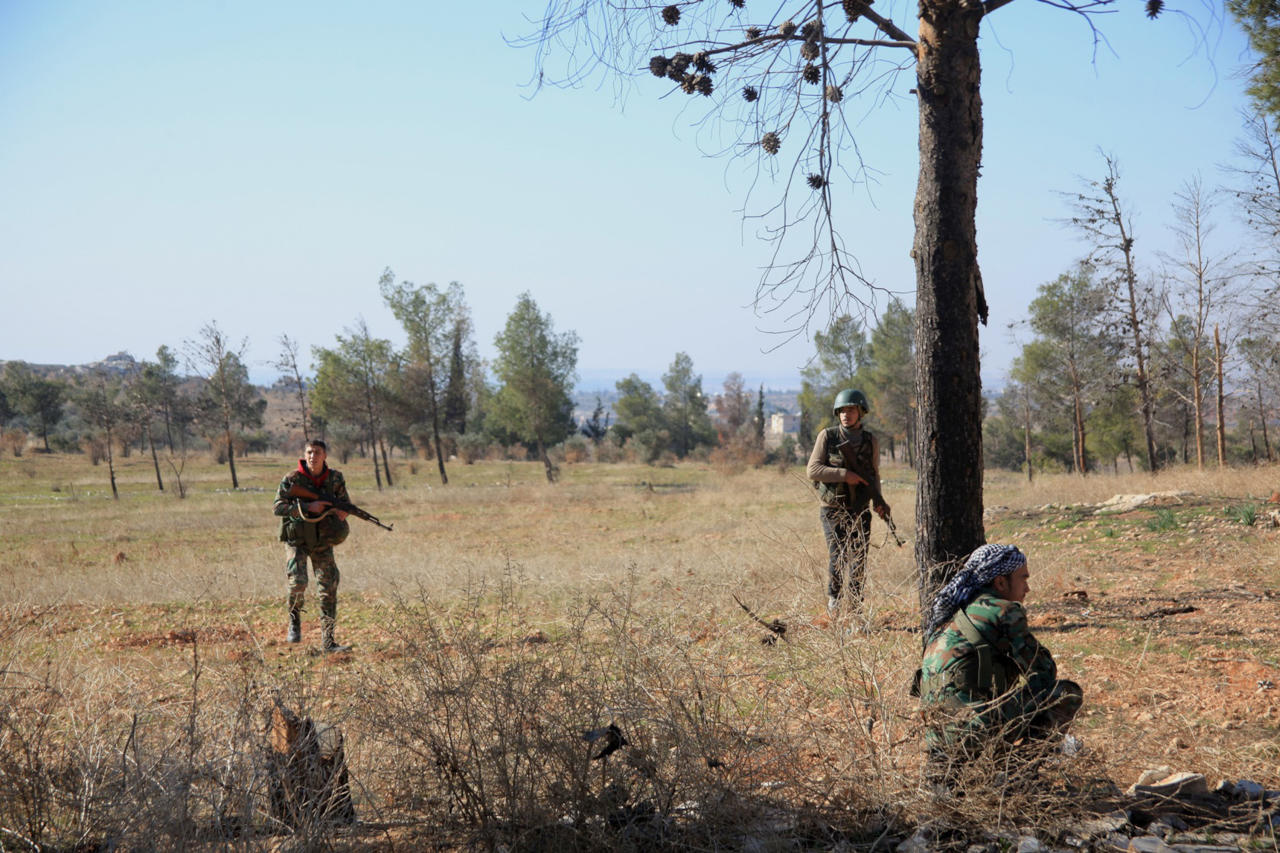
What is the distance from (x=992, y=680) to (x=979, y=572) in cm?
43

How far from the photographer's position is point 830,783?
3334 millimetres

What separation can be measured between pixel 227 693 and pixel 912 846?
301 centimetres

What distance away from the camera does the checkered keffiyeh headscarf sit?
10.9ft

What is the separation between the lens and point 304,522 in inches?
291

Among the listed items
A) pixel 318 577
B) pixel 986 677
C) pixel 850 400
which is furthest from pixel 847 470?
pixel 318 577

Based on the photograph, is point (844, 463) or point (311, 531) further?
point (311, 531)

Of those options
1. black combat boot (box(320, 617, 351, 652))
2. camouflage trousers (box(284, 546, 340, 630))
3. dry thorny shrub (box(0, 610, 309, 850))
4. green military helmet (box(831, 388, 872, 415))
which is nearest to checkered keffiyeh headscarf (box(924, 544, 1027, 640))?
dry thorny shrub (box(0, 610, 309, 850))

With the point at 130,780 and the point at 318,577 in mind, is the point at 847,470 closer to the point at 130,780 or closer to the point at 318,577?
the point at 318,577

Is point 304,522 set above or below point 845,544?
above

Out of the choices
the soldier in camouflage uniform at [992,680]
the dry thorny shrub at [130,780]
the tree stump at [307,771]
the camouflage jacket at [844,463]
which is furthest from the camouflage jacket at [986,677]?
the camouflage jacket at [844,463]

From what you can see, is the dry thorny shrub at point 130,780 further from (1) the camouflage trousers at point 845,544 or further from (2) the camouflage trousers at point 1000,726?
(1) the camouflage trousers at point 845,544

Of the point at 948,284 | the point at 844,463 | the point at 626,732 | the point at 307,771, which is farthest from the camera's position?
the point at 844,463

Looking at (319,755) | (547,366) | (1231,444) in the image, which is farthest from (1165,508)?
(1231,444)

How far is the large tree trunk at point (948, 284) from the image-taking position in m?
4.75
